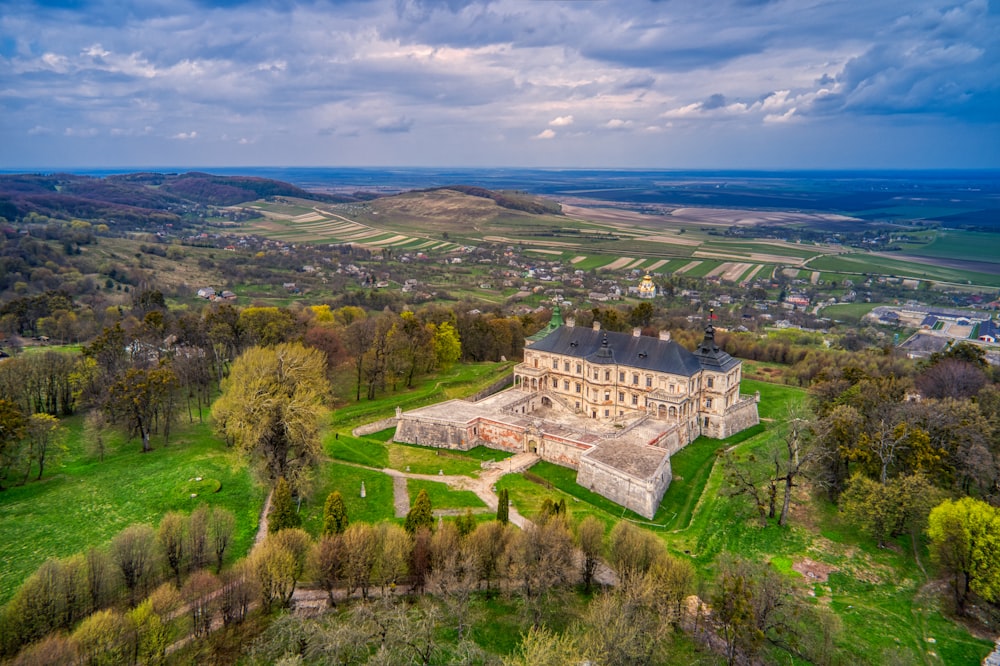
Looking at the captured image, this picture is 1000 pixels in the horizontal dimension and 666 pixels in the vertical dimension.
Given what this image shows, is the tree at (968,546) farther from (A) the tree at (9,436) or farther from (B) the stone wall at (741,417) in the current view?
(A) the tree at (9,436)

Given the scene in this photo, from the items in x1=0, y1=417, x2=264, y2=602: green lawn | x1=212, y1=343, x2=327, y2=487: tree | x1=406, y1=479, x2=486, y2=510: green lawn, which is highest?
x1=212, y1=343, x2=327, y2=487: tree

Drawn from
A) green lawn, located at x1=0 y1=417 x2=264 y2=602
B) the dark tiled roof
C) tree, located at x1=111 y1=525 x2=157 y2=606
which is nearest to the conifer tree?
green lawn, located at x1=0 y1=417 x2=264 y2=602

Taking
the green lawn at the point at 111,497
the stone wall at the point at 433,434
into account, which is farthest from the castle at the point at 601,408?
the green lawn at the point at 111,497

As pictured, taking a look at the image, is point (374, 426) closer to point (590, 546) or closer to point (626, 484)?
point (626, 484)

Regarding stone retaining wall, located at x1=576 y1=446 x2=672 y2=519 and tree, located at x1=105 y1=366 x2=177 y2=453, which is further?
tree, located at x1=105 y1=366 x2=177 y2=453

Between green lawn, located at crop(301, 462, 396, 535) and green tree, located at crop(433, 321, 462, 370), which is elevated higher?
green tree, located at crop(433, 321, 462, 370)

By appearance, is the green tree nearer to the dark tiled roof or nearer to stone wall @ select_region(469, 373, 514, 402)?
stone wall @ select_region(469, 373, 514, 402)

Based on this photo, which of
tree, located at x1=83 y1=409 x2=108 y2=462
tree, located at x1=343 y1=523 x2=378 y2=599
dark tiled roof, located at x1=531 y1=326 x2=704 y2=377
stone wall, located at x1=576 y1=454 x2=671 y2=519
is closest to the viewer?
tree, located at x1=343 y1=523 x2=378 y2=599
